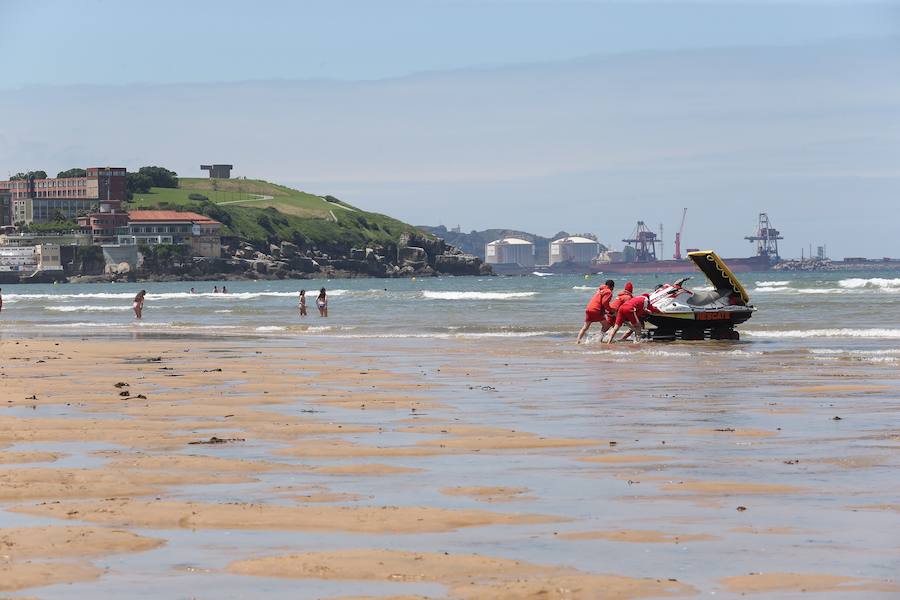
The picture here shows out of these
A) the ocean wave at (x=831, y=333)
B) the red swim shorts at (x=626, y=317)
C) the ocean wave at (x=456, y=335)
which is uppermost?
the red swim shorts at (x=626, y=317)

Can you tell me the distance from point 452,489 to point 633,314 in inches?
742

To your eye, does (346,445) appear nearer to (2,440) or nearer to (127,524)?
(2,440)

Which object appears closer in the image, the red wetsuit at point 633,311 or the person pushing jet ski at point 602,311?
the red wetsuit at point 633,311

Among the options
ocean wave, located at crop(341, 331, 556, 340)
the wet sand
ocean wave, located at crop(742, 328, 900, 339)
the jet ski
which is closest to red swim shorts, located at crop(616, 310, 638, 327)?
the jet ski

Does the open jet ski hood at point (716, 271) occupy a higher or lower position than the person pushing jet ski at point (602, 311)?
higher

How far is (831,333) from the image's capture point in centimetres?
3178

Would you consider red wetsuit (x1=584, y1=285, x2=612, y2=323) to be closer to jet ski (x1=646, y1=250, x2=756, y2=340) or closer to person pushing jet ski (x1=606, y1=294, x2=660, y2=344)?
person pushing jet ski (x1=606, y1=294, x2=660, y2=344)

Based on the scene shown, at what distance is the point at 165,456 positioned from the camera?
1078 cm

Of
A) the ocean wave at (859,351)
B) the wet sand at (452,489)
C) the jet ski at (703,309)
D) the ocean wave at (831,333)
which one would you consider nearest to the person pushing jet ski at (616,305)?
the jet ski at (703,309)

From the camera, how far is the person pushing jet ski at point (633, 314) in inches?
1088

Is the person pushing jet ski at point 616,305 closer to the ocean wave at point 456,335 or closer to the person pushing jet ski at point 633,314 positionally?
the person pushing jet ski at point 633,314

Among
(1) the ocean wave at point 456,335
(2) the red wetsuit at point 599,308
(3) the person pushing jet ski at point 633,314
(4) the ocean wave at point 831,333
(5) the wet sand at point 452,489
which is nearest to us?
(5) the wet sand at point 452,489

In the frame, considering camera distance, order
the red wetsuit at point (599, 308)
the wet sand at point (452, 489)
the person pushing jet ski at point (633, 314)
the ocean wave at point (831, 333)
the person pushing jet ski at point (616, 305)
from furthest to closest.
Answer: the ocean wave at point (831, 333) → the person pushing jet ski at point (616, 305) → the red wetsuit at point (599, 308) → the person pushing jet ski at point (633, 314) → the wet sand at point (452, 489)

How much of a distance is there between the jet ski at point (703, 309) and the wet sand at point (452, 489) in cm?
1085
